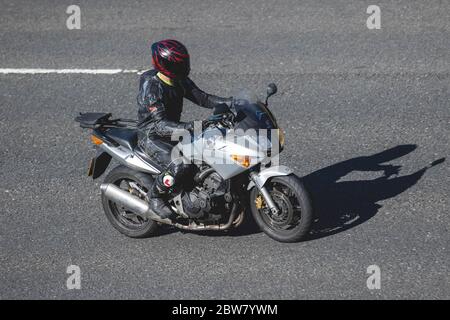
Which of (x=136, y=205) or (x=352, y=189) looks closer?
(x=136, y=205)

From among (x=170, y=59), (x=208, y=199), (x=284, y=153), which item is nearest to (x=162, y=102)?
(x=170, y=59)

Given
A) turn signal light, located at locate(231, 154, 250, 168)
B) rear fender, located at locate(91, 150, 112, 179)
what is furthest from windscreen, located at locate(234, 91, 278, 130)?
rear fender, located at locate(91, 150, 112, 179)

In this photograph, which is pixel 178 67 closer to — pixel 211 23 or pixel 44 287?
→ pixel 44 287

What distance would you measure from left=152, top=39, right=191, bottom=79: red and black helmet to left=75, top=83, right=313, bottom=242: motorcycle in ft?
2.13

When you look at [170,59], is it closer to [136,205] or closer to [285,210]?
[136,205]

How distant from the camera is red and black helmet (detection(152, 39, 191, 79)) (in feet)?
26.7

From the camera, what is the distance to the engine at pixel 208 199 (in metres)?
8.36

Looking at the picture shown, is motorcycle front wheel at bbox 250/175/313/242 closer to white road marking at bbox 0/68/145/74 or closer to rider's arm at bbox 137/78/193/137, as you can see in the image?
rider's arm at bbox 137/78/193/137

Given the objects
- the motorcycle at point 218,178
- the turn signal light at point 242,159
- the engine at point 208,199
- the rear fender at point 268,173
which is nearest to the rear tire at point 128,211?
the motorcycle at point 218,178

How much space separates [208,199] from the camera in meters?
8.40

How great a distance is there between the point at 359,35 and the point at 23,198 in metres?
5.94

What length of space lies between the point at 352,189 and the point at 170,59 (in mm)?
2775

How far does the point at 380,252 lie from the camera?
8273 mm

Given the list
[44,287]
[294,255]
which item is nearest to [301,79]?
[294,255]
